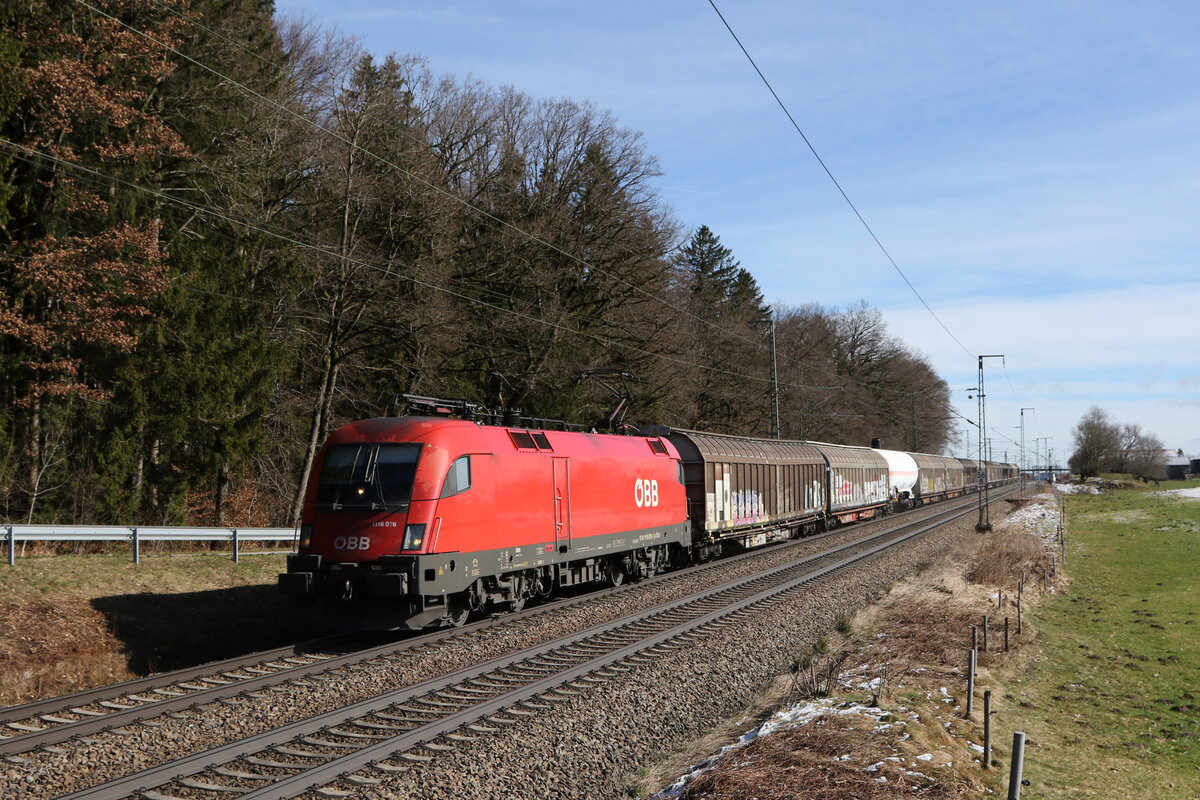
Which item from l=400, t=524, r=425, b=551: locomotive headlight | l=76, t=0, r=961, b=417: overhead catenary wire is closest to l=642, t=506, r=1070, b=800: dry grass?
l=400, t=524, r=425, b=551: locomotive headlight

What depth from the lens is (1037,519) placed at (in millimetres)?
46375

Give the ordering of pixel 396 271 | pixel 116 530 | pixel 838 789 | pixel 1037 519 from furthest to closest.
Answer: pixel 1037 519 → pixel 396 271 → pixel 116 530 → pixel 838 789

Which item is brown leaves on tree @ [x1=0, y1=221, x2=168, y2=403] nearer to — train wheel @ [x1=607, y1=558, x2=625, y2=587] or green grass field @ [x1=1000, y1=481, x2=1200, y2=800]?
train wheel @ [x1=607, y1=558, x2=625, y2=587]

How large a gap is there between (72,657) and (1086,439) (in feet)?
400

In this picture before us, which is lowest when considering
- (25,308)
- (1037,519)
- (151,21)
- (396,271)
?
(1037,519)

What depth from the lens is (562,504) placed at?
17.2 m

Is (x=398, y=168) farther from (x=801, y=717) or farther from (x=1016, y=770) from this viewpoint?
(x=1016, y=770)

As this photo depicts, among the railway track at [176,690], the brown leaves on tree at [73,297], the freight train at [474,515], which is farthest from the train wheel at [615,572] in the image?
the brown leaves on tree at [73,297]

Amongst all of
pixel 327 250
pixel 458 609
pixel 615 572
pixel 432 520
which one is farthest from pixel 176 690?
pixel 327 250

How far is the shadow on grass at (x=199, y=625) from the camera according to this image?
1348 centimetres

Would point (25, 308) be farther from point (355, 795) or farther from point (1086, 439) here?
point (1086, 439)

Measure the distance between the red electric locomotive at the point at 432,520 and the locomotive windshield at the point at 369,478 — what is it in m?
0.02

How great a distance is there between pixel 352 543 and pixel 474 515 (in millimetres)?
1873

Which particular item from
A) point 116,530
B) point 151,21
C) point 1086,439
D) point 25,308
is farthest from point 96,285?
point 1086,439
